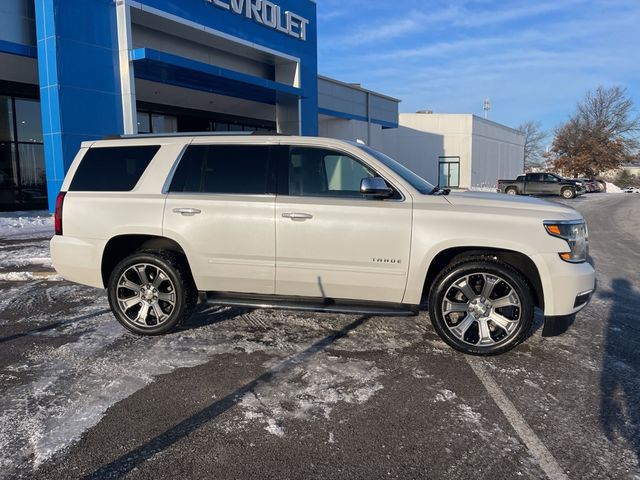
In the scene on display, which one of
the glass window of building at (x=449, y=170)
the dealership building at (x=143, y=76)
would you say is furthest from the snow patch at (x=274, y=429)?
the glass window of building at (x=449, y=170)

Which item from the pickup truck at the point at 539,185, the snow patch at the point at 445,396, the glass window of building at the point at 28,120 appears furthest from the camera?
the pickup truck at the point at 539,185

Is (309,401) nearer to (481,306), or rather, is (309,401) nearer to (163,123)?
(481,306)

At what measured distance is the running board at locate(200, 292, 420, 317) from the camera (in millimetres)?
4605

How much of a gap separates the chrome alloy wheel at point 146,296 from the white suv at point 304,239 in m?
0.01

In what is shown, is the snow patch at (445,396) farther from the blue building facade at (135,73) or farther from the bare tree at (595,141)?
the bare tree at (595,141)

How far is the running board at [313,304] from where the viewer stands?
181 inches

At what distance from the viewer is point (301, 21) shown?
20.7 m

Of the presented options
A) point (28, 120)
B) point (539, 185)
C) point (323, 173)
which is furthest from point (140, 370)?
point (539, 185)

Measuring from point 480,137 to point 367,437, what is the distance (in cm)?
4830

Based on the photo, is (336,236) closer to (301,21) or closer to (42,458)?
(42,458)

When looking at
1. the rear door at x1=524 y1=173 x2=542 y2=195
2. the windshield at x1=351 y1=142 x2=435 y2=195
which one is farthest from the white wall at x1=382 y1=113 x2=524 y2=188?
the windshield at x1=351 y1=142 x2=435 y2=195

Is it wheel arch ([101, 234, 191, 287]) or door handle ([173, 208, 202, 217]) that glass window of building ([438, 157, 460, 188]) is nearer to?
wheel arch ([101, 234, 191, 287])

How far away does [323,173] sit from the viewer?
496 centimetres

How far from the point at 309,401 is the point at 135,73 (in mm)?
15277
